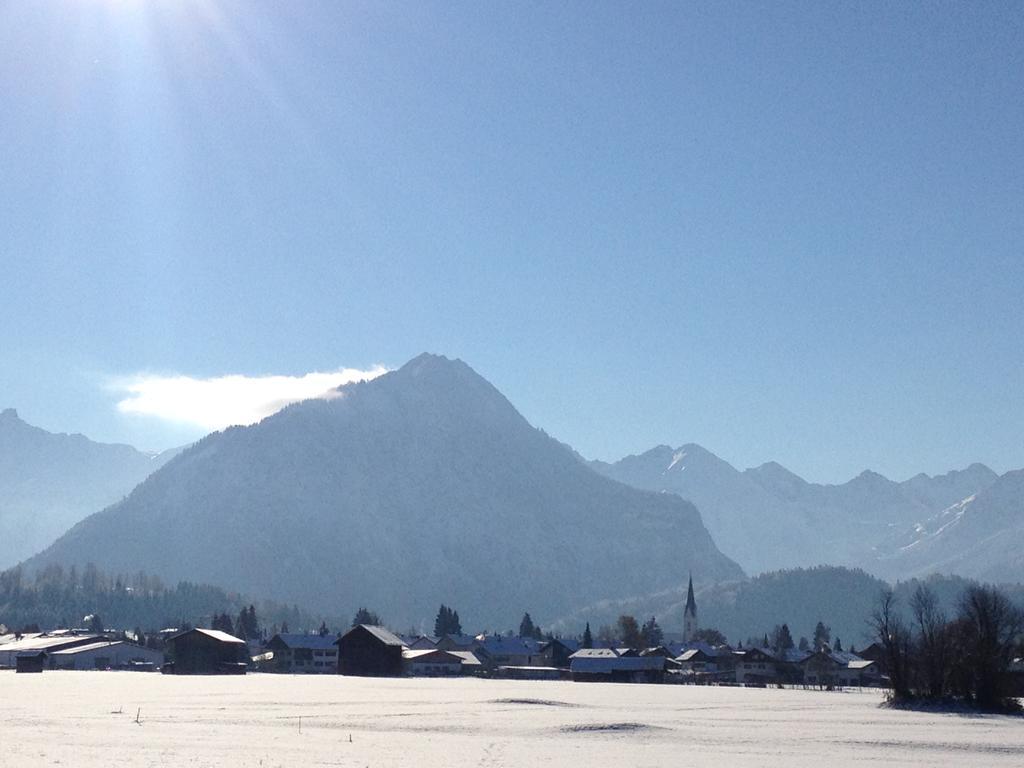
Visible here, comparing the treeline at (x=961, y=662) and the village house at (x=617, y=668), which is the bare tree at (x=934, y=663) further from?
the village house at (x=617, y=668)

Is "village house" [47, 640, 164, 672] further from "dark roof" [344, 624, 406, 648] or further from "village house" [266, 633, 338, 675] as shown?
"dark roof" [344, 624, 406, 648]

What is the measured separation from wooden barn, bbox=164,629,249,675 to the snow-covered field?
2848 inches

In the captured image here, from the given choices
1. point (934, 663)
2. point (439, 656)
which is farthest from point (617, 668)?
point (934, 663)

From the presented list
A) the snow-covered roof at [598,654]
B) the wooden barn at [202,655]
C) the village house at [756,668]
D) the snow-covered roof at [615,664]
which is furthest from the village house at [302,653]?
the village house at [756,668]

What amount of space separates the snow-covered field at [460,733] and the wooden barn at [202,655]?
72335 millimetres

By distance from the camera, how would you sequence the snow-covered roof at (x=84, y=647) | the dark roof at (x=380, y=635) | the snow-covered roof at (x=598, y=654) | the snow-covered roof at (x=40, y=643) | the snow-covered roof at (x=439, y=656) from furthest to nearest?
the snow-covered roof at (x=40, y=643) → the snow-covered roof at (x=84, y=647) → the snow-covered roof at (x=598, y=654) → the snow-covered roof at (x=439, y=656) → the dark roof at (x=380, y=635)

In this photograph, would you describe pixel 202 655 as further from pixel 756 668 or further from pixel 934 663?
pixel 934 663

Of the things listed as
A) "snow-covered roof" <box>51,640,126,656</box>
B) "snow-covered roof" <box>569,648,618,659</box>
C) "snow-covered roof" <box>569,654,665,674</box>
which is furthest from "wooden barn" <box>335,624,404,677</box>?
"snow-covered roof" <box>51,640,126,656</box>

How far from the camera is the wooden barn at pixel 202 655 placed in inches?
6196

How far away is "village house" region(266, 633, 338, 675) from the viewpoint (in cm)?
18831

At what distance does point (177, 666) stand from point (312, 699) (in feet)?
278

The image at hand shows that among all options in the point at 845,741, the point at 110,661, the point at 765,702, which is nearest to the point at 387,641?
the point at 110,661

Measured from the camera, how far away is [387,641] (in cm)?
15838

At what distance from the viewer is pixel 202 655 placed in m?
159
